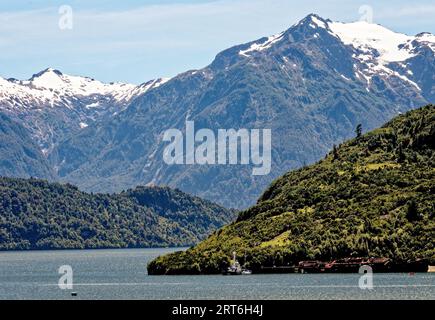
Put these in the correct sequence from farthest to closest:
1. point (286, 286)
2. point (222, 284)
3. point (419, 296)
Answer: point (222, 284) → point (286, 286) → point (419, 296)

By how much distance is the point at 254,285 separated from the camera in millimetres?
184750

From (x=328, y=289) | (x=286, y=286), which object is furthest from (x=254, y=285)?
(x=328, y=289)

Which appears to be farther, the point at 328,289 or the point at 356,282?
the point at 356,282

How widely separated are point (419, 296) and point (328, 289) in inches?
1160

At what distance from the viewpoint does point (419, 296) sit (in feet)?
449
